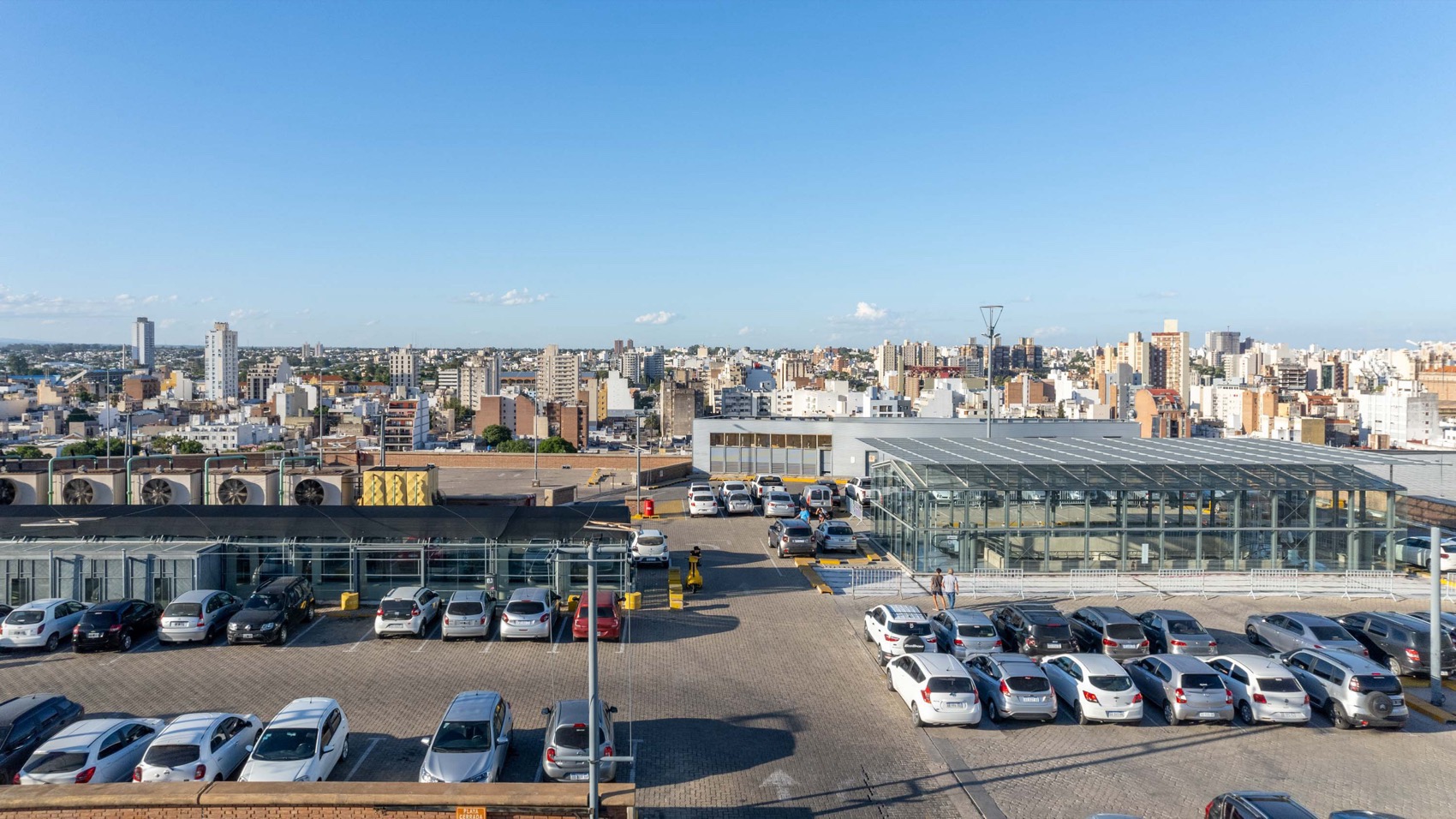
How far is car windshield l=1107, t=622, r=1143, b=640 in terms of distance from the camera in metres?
18.5

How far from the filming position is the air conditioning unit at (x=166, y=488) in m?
29.5

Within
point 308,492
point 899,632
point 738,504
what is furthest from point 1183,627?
point 308,492

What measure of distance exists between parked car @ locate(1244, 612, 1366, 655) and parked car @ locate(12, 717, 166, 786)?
1990cm

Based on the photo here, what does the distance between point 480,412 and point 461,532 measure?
14580 cm

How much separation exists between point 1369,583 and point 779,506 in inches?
759

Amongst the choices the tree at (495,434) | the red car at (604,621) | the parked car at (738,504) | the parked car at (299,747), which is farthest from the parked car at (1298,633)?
the tree at (495,434)

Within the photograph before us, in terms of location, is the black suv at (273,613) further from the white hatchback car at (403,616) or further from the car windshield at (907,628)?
the car windshield at (907,628)

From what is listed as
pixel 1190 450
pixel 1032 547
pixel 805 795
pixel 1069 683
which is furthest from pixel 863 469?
pixel 805 795

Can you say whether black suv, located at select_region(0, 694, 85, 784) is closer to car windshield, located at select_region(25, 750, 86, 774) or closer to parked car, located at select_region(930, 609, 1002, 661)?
car windshield, located at select_region(25, 750, 86, 774)

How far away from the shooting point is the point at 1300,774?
42.9 feet

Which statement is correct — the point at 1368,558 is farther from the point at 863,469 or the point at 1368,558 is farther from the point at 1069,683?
the point at 863,469

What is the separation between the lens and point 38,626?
18.5m

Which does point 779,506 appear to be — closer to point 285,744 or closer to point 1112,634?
point 1112,634

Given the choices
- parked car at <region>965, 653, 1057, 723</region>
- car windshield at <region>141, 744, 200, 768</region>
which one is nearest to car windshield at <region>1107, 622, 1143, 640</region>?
parked car at <region>965, 653, 1057, 723</region>
